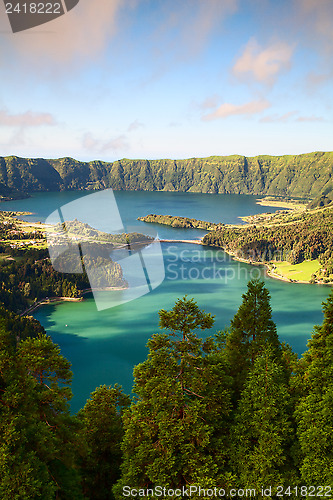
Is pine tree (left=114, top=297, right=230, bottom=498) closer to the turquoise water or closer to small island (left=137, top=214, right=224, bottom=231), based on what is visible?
the turquoise water

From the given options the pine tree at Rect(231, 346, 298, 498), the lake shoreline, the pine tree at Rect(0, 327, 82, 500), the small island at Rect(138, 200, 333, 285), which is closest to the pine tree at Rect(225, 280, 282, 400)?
the pine tree at Rect(231, 346, 298, 498)

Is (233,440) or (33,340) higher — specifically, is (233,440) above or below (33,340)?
below

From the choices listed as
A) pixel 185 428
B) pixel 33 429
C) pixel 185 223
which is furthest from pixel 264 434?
pixel 185 223

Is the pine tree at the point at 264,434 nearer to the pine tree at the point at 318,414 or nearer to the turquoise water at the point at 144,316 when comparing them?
the pine tree at the point at 318,414

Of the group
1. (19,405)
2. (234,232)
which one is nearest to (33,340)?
(19,405)

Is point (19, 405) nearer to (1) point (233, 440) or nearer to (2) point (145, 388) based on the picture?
(2) point (145, 388)

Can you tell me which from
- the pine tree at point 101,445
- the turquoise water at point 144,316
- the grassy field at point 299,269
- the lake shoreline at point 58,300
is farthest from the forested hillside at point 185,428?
the grassy field at point 299,269
